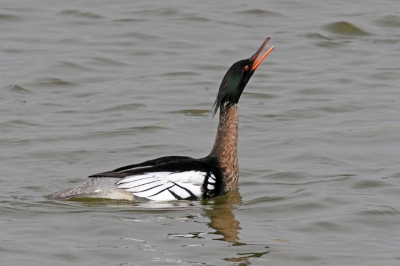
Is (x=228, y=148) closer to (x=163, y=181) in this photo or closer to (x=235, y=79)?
(x=235, y=79)

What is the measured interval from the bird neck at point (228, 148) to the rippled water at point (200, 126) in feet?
0.99

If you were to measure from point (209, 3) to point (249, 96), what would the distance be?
6653mm

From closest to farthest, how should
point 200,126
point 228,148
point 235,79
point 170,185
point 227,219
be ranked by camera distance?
1. point 227,219
2. point 170,185
3. point 235,79
4. point 228,148
5. point 200,126

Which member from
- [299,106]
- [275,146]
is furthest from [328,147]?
[299,106]

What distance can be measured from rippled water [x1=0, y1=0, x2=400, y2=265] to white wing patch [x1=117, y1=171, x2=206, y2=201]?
193mm

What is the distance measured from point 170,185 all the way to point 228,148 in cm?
108

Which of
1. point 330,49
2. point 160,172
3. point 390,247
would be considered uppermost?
point 330,49

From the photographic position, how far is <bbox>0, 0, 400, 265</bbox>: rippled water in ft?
30.2

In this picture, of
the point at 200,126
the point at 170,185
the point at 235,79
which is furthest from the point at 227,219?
the point at 200,126

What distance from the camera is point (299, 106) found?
51.6 feet

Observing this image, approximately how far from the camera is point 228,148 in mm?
11312

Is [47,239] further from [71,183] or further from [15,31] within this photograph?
[15,31]

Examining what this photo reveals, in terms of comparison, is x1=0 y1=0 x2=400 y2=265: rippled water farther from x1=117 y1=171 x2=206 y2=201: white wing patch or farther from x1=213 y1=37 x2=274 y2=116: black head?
x1=213 y1=37 x2=274 y2=116: black head

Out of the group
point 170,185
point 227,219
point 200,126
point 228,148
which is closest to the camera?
point 227,219
